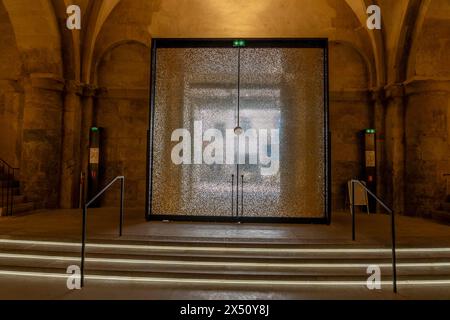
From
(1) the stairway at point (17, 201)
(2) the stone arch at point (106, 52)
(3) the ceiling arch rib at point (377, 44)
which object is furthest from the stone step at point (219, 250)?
(2) the stone arch at point (106, 52)

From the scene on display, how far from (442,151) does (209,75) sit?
696 cm

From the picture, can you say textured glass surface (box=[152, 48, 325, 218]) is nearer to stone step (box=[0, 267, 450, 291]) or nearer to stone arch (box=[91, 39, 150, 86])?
stone step (box=[0, 267, 450, 291])

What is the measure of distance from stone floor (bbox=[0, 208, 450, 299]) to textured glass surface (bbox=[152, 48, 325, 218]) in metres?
0.56

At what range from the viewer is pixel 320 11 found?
9.62 meters

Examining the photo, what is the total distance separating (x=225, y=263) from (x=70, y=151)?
7000 millimetres

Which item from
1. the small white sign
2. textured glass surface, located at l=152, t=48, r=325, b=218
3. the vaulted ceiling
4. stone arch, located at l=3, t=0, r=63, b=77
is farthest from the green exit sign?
stone arch, located at l=3, t=0, r=63, b=77

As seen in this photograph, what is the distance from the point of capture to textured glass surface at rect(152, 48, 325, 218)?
6.51 m
